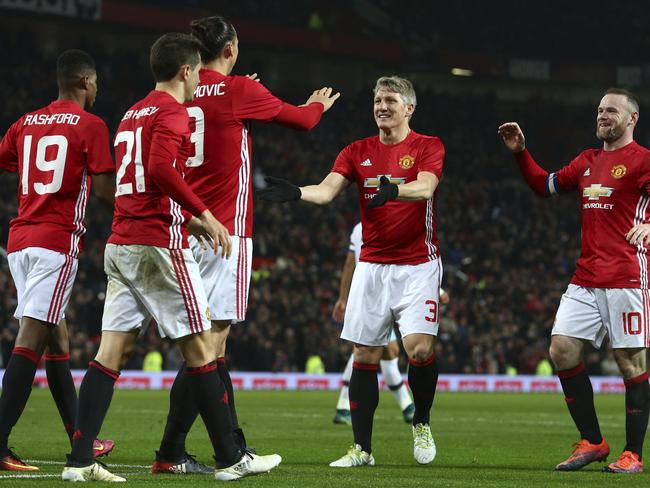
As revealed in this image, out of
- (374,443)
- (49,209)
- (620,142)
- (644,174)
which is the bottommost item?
(374,443)

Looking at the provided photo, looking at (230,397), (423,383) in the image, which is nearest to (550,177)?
(423,383)

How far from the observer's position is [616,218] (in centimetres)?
831

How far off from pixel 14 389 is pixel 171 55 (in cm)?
243

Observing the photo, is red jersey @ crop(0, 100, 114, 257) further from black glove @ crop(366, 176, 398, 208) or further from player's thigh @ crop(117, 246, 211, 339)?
black glove @ crop(366, 176, 398, 208)

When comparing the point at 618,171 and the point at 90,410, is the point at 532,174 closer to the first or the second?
the point at 618,171

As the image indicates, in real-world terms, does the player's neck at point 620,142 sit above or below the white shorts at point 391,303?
above

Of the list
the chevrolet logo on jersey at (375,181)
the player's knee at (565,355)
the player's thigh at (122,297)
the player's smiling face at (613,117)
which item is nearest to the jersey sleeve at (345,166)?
the chevrolet logo on jersey at (375,181)

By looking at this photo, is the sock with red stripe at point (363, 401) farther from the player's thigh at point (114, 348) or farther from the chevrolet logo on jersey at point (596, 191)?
the player's thigh at point (114, 348)

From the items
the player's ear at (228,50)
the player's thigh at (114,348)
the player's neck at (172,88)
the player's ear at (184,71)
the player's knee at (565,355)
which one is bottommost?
the player's knee at (565,355)

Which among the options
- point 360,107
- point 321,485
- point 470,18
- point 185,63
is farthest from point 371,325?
point 470,18

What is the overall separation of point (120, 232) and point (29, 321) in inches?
52.7

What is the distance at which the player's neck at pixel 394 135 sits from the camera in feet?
27.7

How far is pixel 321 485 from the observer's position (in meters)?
6.38

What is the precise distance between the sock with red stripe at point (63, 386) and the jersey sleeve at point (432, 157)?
2.83 metres
